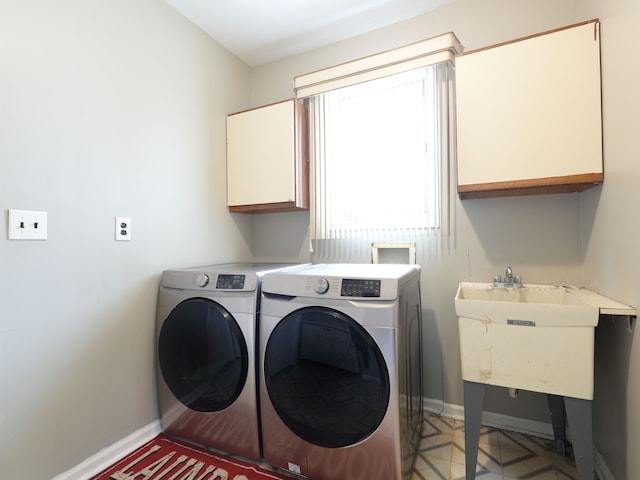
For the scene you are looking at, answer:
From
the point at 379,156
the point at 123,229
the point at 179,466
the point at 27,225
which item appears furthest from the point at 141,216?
the point at 379,156

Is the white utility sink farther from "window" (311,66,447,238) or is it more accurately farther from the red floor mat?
the red floor mat

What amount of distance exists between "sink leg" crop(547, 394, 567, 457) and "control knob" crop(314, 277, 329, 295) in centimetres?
123

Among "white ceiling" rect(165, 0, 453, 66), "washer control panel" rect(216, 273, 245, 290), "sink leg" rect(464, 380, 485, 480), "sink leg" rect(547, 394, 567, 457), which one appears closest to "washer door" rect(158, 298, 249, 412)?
"washer control panel" rect(216, 273, 245, 290)

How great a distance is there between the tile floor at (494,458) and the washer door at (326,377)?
0.47m

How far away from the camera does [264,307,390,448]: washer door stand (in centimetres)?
119

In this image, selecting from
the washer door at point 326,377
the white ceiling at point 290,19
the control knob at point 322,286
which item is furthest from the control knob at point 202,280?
the white ceiling at point 290,19

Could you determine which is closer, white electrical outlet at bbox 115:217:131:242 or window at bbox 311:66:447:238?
white electrical outlet at bbox 115:217:131:242

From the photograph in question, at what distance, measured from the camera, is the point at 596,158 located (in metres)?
1.29

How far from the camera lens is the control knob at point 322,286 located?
1.27 m

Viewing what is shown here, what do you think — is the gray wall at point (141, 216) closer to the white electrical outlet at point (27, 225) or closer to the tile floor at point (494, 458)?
the white electrical outlet at point (27, 225)

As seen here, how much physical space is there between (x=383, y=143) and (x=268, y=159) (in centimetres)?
77

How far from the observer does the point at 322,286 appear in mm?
1279

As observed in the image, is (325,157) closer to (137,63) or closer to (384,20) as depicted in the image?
(384,20)

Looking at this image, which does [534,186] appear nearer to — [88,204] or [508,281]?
[508,281]
